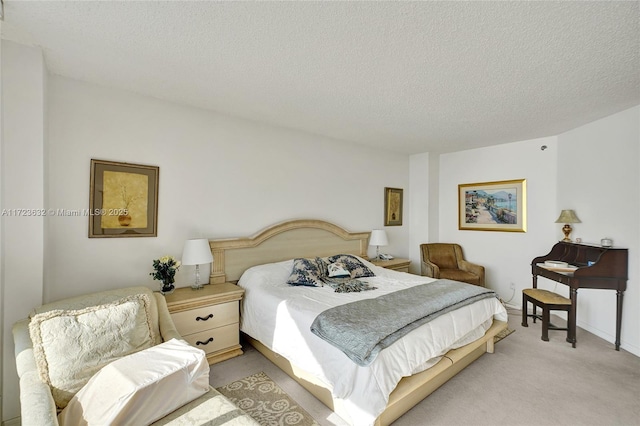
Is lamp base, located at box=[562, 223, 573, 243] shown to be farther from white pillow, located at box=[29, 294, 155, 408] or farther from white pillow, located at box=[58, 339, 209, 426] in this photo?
white pillow, located at box=[29, 294, 155, 408]

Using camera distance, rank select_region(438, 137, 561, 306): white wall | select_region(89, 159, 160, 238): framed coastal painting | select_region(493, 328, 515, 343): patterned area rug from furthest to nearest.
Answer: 1. select_region(438, 137, 561, 306): white wall
2. select_region(493, 328, 515, 343): patterned area rug
3. select_region(89, 159, 160, 238): framed coastal painting

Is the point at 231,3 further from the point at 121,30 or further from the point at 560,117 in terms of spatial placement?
the point at 560,117

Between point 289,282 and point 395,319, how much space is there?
51.7 inches

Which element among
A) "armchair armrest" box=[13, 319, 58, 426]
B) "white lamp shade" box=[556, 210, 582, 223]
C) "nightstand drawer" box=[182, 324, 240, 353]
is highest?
"white lamp shade" box=[556, 210, 582, 223]

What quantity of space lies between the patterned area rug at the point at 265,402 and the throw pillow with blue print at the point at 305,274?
0.91m

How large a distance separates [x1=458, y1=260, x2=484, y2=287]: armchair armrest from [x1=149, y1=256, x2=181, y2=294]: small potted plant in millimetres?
4017

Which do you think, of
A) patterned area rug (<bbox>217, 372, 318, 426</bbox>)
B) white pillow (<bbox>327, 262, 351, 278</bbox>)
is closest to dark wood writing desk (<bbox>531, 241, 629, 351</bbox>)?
white pillow (<bbox>327, 262, 351, 278</bbox>)

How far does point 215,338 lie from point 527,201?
4534 mm

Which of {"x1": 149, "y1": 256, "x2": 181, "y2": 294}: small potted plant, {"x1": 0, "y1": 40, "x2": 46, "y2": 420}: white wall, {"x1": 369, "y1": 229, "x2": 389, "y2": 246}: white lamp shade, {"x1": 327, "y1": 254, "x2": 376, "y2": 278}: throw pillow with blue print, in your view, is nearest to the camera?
{"x1": 0, "y1": 40, "x2": 46, "y2": 420}: white wall

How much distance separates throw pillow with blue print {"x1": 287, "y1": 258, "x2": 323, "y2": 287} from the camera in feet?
9.98

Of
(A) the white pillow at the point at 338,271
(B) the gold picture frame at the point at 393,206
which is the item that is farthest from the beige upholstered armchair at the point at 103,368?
(B) the gold picture frame at the point at 393,206

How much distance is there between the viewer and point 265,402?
2184 millimetres

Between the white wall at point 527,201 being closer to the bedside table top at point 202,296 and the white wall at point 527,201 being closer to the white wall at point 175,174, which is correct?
the white wall at point 175,174

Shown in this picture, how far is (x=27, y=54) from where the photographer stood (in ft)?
6.50
